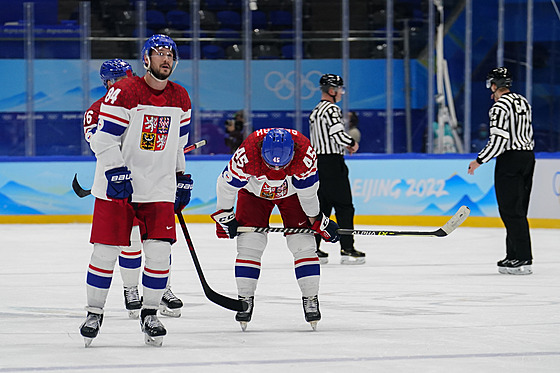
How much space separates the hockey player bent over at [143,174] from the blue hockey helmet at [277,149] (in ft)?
1.25

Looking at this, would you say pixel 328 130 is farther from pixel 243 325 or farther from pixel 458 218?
pixel 243 325

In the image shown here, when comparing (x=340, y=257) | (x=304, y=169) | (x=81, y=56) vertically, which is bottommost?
(x=340, y=257)

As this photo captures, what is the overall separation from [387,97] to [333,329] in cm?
826

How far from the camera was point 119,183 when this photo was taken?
3.63 metres

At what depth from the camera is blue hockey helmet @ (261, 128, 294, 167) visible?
156 inches

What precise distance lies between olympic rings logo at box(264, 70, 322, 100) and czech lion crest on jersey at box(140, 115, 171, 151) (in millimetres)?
8566

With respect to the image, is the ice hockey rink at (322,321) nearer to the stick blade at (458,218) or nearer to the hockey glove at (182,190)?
the stick blade at (458,218)

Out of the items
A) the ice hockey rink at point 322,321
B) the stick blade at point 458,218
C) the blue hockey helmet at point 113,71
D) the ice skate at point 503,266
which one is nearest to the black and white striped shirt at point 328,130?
the ice hockey rink at point 322,321

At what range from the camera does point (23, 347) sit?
12.2ft

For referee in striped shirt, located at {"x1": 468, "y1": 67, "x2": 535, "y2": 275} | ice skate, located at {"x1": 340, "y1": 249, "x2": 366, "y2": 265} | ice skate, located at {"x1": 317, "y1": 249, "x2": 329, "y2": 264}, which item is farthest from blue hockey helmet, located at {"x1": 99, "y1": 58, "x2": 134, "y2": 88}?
ice skate, located at {"x1": 340, "y1": 249, "x2": 366, "y2": 265}

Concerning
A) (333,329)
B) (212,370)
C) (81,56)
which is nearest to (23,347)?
(212,370)

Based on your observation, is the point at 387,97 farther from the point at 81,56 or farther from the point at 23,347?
the point at 23,347

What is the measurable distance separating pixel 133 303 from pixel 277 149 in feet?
3.96

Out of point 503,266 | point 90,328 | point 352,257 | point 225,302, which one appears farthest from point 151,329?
point 352,257
